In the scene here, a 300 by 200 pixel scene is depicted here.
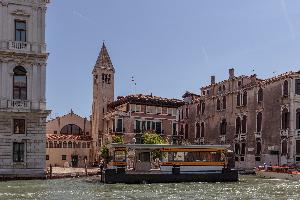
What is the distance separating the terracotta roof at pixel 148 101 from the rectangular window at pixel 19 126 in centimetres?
2565

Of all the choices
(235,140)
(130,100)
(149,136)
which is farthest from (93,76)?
(235,140)

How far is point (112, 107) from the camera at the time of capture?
226 feet

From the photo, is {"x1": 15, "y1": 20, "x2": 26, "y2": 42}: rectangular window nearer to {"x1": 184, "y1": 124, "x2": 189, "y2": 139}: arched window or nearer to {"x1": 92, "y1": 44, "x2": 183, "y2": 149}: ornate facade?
{"x1": 92, "y1": 44, "x2": 183, "y2": 149}: ornate facade

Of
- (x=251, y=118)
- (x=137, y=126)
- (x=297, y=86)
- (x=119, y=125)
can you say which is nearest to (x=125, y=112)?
(x=119, y=125)

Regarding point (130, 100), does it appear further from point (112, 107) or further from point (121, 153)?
point (121, 153)

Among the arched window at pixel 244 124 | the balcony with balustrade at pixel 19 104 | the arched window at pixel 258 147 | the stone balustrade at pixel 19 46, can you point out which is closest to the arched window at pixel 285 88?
the arched window at pixel 258 147

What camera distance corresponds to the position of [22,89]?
3897 centimetres

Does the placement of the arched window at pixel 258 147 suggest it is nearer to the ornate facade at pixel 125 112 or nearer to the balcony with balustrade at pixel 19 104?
the ornate facade at pixel 125 112

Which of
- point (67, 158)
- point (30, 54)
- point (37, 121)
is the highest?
point (30, 54)

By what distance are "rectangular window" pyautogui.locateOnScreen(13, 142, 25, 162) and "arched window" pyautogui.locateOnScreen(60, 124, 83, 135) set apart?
33.4 m

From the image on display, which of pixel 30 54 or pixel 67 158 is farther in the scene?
pixel 67 158

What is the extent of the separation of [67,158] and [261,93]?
25.3 meters

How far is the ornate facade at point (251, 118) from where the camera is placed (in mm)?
48125

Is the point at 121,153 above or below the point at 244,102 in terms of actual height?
below
